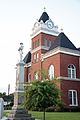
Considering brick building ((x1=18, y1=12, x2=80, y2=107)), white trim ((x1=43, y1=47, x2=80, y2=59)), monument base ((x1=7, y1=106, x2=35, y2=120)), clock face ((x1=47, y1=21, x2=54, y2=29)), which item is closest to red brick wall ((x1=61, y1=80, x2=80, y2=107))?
brick building ((x1=18, y1=12, x2=80, y2=107))

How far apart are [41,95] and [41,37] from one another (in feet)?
93.8

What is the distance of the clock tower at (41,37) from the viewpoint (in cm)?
4462

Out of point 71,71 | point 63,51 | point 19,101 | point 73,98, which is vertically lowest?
point 73,98

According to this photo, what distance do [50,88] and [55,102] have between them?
1.13 m

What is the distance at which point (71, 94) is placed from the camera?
36.4 metres

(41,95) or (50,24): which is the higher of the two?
(50,24)

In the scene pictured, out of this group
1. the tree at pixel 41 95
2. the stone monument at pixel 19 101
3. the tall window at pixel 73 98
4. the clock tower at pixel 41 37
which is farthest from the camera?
the clock tower at pixel 41 37

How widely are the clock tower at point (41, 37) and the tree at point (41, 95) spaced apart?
83.1 ft

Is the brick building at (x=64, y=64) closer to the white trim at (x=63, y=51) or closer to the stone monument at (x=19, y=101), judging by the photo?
the white trim at (x=63, y=51)

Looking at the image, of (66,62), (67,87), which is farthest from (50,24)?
(67,87)

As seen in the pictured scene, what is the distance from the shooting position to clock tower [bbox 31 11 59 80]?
44616 millimetres

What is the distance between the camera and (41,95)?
17.3 m

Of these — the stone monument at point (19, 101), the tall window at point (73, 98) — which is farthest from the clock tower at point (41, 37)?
the stone monument at point (19, 101)

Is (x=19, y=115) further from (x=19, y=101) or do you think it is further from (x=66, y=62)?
(x=66, y=62)
